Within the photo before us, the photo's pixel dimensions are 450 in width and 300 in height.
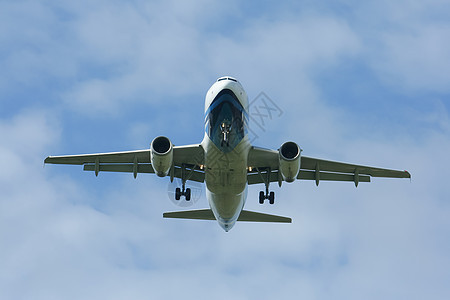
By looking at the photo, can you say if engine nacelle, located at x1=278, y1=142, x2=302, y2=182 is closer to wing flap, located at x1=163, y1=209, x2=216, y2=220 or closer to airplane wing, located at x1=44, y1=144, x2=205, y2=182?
airplane wing, located at x1=44, y1=144, x2=205, y2=182

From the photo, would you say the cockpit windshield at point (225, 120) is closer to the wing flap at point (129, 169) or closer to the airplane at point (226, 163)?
the airplane at point (226, 163)

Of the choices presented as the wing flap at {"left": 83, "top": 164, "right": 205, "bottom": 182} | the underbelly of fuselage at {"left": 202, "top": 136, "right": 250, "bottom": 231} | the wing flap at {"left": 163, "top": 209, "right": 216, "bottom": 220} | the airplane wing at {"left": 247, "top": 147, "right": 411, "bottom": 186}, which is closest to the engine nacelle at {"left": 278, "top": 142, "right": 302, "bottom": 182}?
the underbelly of fuselage at {"left": 202, "top": 136, "right": 250, "bottom": 231}

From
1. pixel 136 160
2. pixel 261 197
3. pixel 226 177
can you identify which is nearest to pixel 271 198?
pixel 261 197

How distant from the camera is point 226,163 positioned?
92.5 feet

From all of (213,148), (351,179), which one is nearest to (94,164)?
(213,148)

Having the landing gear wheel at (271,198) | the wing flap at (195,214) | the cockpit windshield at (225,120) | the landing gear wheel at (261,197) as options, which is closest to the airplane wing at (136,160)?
the wing flap at (195,214)

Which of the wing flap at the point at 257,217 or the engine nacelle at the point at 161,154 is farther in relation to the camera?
the wing flap at the point at 257,217

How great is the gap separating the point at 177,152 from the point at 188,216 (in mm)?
4967

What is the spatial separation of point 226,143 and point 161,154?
8.93ft

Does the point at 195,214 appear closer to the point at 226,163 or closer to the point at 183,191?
the point at 183,191

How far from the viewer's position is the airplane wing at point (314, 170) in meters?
30.5

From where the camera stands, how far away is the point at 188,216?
3388 centimetres

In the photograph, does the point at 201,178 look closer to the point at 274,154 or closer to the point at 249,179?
the point at 249,179

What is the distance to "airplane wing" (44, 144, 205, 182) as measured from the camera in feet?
99.0
